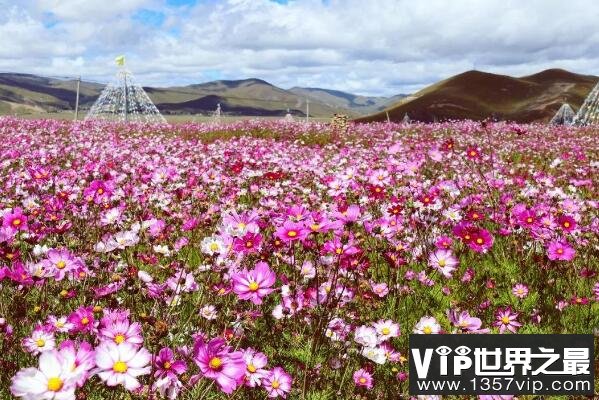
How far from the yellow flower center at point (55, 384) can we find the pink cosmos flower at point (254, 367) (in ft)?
3.10

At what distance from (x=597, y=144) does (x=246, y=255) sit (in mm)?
16048

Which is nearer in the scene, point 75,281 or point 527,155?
point 75,281

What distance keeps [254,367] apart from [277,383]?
182 mm

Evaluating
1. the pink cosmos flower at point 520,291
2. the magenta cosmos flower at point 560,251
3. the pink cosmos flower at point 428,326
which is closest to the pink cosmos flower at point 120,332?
the pink cosmos flower at point 428,326

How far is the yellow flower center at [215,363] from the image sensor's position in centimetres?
207

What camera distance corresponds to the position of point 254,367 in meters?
2.60

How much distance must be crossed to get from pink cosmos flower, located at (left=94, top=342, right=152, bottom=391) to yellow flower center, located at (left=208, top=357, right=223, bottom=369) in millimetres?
257

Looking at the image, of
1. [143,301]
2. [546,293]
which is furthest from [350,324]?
[546,293]

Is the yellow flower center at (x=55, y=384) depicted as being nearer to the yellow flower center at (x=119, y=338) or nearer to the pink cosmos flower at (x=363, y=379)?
the yellow flower center at (x=119, y=338)

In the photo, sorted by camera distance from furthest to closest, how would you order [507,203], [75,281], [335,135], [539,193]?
[335,135], [539,193], [507,203], [75,281]

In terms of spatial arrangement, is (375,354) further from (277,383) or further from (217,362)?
(217,362)

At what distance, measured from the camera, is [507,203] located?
605cm

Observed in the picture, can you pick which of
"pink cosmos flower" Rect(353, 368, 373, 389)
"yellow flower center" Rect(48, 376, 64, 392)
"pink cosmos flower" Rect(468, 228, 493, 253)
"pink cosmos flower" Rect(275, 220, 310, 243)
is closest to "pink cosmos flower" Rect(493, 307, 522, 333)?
"pink cosmos flower" Rect(468, 228, 493, 253)

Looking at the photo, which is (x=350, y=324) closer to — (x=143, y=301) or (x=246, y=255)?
(x=246, y=255)
